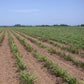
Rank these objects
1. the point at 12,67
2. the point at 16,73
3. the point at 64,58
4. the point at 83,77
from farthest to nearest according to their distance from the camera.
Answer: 1. the point at 64,58
2. the point at 12,67
3. the point at 16,73
4. the point at 83,77

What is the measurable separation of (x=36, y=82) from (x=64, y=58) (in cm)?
270

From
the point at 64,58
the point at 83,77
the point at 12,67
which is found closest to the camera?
the point at 83,77

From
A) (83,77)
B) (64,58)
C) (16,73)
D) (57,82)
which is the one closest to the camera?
(57,82)

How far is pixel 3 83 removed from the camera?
3.62m

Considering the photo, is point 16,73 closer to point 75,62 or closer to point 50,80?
point 50,80

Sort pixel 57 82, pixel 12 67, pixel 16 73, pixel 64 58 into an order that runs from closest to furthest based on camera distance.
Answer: pixel 57 82 < pixel 16 73 < pixel 12 67 < pixel 64 58

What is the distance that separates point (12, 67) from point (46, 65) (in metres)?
1.47

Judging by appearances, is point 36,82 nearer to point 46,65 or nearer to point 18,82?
point 18,82

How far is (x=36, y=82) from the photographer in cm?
359

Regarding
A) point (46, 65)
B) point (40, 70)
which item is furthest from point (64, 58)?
point (40, 70)

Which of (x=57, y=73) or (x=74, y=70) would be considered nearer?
(x=57, y=73)

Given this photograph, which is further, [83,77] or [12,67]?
[12,67]

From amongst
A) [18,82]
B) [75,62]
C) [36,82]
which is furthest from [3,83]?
[75,62]

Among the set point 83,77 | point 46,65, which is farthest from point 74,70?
point 46,65
